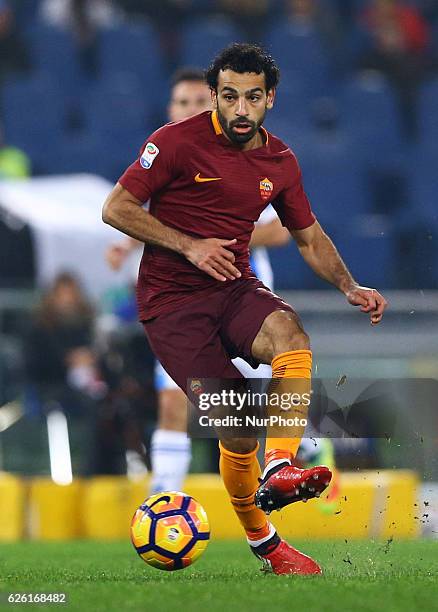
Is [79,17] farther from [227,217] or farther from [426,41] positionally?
[227,217]

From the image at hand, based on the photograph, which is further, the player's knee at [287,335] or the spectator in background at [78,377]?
the spectator in background at [78,377]

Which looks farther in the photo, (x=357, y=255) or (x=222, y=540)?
(x=357, y=255)

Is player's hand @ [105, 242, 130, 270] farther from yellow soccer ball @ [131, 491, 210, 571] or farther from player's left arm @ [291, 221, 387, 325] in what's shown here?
yellow soccer ball @ [131, 491, 210, 571]

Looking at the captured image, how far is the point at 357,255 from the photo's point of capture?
1265cm

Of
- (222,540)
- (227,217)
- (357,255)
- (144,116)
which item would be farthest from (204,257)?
(144,116)

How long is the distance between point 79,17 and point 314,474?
10621 millimetres

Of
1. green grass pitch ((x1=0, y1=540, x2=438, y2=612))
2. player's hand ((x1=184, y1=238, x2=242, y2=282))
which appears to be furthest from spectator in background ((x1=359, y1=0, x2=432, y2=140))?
player's hand ((x1=184, y1=238, x2=242, y2=282))

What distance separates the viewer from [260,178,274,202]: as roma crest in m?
5.26

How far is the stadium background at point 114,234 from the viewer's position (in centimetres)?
866

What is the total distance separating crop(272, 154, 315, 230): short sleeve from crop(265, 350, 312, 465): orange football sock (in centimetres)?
76

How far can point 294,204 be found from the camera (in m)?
5.46

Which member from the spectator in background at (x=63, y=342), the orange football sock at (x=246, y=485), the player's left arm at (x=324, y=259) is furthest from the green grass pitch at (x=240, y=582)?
the spectator in background at (x=63, y=342)

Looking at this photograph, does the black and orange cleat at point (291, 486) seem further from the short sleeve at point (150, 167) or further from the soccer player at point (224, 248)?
the short sleeve at point (150, 167)

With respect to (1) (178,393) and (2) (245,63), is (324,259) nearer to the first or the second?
(2) (245,63)
